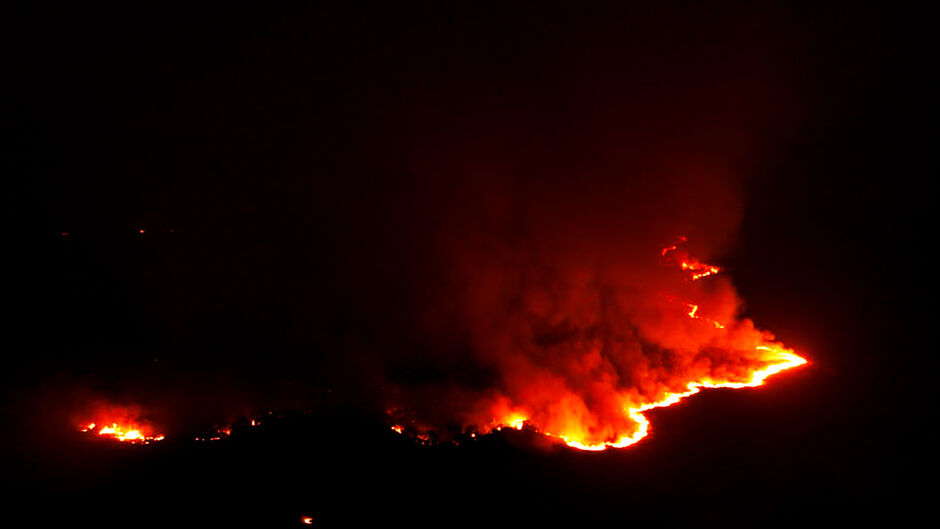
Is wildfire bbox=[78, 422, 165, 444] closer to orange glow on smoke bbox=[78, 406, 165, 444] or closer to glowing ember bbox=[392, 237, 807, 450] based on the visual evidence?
orange glow on smoke bbox=[78, 406, 165, 444]

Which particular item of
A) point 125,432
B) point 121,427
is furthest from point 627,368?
point 121,427

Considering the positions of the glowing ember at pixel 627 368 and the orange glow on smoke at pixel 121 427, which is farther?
the orange glow on smoke at pixel 121 427

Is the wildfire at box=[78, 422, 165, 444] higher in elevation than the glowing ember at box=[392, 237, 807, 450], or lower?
lower

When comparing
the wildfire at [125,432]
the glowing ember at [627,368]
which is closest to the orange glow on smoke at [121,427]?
the wildfire at [125,432]

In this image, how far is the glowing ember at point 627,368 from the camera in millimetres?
8859

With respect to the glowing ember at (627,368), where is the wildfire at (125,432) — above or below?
below

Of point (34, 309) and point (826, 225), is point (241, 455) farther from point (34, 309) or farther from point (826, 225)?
point (826, 225)

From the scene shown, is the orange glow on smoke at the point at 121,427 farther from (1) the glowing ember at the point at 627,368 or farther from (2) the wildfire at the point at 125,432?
(1) the glowing ember at the point at 627,368

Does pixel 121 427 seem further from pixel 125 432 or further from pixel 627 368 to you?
pixel 627 368

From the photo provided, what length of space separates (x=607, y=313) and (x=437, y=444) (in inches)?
204

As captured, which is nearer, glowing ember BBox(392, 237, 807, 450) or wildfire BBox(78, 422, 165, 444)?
glowing ember BBox(392, 237, 807, 450)

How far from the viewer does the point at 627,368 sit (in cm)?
1040

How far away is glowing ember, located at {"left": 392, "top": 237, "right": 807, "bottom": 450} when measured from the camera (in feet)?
29.1

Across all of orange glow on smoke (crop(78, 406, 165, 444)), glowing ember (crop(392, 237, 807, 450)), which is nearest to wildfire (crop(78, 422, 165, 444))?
orange glow on smoke (crop(78, 406, 165, 444))
